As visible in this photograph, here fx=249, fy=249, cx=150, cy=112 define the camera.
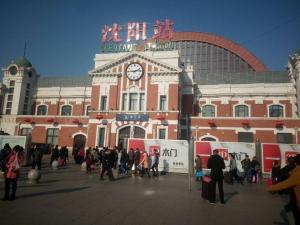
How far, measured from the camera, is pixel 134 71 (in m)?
34.2

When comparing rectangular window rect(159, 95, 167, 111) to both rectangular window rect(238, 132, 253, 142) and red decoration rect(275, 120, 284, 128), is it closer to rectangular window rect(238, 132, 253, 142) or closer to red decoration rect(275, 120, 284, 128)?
rectangular window rect(238, 132, 253, 142)

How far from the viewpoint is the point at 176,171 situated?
21.0 meters

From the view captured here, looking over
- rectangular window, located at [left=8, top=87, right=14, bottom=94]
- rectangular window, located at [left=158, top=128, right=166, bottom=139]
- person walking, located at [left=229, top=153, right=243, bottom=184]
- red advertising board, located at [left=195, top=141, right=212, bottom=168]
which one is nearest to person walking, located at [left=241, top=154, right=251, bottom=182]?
person walking, located at [left=229, top=153, right=243, bottom=184]

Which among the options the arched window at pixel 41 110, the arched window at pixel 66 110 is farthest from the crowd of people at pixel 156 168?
the arched window at pixel 41 110

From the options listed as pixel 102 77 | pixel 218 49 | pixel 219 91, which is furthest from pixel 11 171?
pixel 218 49

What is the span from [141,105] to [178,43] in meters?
40.4

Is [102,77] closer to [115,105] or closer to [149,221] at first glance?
[115,105]

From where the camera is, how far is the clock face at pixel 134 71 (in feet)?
112

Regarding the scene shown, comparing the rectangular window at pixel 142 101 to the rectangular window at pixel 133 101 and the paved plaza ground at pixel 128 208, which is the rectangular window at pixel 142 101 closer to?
the rectangular window at pixel 133 101

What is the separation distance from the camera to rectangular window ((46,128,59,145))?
3816 centimetres

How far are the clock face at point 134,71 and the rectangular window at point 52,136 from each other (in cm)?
1447

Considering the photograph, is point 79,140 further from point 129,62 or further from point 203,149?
point 203,149

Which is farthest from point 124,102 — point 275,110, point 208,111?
point 275,110

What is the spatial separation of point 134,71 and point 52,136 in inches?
647
